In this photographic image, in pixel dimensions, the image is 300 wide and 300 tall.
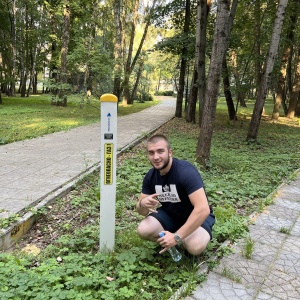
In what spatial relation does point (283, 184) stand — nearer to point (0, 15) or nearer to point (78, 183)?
point (78, 183)

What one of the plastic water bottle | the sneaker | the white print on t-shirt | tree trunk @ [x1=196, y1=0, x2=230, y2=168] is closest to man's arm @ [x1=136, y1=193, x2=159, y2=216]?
the white print on t-shirt

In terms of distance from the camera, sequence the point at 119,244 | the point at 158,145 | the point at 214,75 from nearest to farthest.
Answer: the point at 158,145, the point at 119,244, the point at 214,75

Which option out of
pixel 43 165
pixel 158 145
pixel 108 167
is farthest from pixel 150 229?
pixel 43 165

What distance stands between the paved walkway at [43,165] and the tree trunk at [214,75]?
2.43 meters

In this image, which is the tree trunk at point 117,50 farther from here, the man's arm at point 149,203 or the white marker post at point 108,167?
the man's arm at point 149,203

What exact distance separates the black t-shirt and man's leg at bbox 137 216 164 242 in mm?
176

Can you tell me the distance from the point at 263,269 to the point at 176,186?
120 cm

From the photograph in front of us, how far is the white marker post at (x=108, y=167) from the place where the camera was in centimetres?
278

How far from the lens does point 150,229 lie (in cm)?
286

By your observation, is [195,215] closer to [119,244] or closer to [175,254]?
[175,254]

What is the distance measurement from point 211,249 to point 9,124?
10616 mm

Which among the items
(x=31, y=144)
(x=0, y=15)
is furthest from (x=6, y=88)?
(x=31, y=144)

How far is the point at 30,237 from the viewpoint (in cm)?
375

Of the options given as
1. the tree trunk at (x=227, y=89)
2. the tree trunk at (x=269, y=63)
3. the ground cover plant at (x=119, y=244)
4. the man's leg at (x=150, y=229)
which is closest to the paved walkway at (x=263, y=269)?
the ground cover plant at (x=119, y=244)
